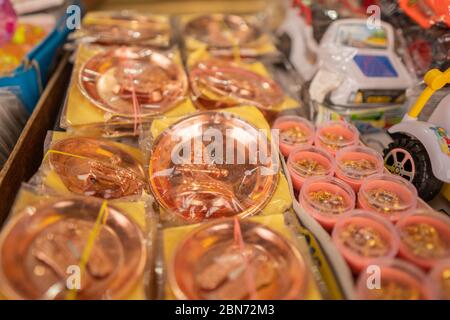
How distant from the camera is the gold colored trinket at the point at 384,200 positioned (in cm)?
107

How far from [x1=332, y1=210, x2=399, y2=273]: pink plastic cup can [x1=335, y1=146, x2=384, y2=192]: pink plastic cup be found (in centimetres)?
18

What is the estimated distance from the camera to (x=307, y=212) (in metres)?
1.08

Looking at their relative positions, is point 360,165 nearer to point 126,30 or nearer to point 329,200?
point 329,200

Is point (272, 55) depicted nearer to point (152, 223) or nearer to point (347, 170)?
point (347, 170)

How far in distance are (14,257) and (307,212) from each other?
2.37ft

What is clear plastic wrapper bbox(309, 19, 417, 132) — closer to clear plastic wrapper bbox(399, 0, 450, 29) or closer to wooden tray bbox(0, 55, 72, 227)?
clear plastic wrapper bbox(399, 0, 450, 29)

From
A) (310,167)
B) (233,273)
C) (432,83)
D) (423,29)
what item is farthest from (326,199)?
(423,29)

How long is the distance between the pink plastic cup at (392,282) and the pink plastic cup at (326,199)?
0.18m

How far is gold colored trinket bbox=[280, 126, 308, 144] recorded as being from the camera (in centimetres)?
133

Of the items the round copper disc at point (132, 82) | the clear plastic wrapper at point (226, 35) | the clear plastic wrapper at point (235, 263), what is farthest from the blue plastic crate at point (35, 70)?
the clear plastic wrapper at point (235, 263)

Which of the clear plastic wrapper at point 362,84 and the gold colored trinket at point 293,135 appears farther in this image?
the clear plastic wrapper at point 362,84

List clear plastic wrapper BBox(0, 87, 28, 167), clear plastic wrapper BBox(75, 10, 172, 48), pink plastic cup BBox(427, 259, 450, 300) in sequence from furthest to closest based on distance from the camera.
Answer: clear plastic wrapper BBox(75, 10, 172, 48)
clear plastic wrapper BBox(0, 87, 28, 167)
pink plastic cup BBox(427, 259, 450, 300)

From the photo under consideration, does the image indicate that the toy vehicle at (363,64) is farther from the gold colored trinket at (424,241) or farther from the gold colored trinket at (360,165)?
the gold colored trinket at (424,241)

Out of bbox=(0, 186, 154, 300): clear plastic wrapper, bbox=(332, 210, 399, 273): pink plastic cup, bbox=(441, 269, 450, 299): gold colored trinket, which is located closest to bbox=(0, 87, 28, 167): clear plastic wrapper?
bbox=(0, 186, 154, 300): clear plastic wrapper
